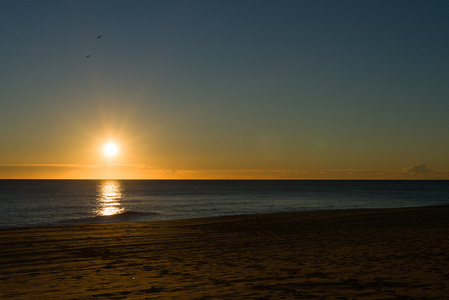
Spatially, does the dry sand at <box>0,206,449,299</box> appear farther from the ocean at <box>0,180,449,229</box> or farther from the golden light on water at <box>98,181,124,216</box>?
the golden light on water at <box>98,181,124,216</box>

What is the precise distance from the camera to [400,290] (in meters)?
8.24

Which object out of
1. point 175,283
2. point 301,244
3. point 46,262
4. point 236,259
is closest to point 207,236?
point 301,244

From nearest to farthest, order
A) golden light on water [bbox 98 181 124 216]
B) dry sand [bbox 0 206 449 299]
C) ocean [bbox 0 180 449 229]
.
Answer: dry sand [bbox 0 206 449 299] < ocean [bbox 0 180 449 229] < golden light on water [bbox 98 181 124 216]

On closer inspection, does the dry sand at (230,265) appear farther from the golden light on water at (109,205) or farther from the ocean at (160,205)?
the golden light on water at (109,205)

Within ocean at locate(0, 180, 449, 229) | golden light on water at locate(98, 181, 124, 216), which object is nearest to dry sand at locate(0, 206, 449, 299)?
ocean at locate(0, 180, 449, 229)

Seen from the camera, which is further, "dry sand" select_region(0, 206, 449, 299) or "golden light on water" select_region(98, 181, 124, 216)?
"golden light on water" select_region(98, 181, 124, 216)

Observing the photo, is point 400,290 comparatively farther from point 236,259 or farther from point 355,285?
point 236,259

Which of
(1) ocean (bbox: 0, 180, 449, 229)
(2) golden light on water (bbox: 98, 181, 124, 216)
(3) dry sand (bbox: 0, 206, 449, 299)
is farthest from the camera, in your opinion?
(2) golden light on water (bbox: 98, 181, 124, 216)

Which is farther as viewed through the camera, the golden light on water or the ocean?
the golden light on water

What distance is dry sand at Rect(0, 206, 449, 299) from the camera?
8516 millimetres

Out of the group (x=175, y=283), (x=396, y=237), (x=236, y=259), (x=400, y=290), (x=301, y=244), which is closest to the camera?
(x=400, y=290)

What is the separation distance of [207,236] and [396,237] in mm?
8732

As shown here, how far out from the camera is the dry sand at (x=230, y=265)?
335 inches

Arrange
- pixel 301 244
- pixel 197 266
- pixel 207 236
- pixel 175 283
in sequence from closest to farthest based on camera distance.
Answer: pixel 175 283
pixel 197 266
pixel 301 244
pixel 207 236
